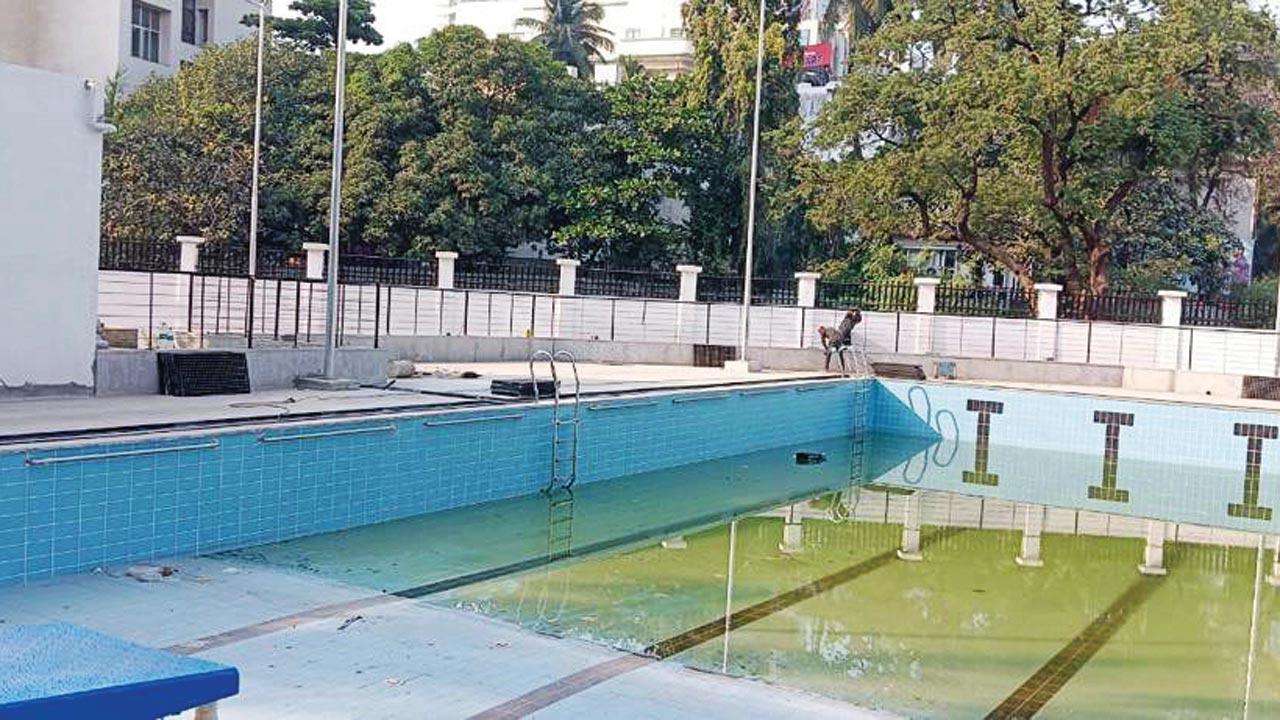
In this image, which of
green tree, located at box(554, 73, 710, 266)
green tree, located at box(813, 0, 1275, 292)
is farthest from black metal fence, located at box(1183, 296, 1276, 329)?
green tree, located at box(554, 73, 710, 266)

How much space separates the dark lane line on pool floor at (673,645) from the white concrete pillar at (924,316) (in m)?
A: 13.3

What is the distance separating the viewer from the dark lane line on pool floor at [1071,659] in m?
6.16

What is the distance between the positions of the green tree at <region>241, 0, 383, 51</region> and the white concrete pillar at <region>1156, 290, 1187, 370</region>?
2620 centimetres

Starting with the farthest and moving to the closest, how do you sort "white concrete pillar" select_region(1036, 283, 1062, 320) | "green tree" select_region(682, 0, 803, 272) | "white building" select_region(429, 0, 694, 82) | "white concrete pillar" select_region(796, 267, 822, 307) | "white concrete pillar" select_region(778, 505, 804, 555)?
1. "white building" select_region(429, 0, 694, 82)
2. "green tree" select_region(682, 0, 803, 272)
3. "white concrete pillar" select_region(796, 267, 822, 307)
4. "white concrete pillar" select_region(1036, 283, 1062, 320)
5. "white concrete pillar" select_region(778, 505, 804, 555)

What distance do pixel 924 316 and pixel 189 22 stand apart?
27.9 m

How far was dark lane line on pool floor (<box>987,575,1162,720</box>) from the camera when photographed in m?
6.16

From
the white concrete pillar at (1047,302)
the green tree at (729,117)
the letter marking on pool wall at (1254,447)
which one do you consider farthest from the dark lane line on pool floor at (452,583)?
the green tree at (729,117)

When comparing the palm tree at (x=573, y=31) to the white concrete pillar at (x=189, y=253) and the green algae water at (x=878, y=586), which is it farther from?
the green algae water at (x=878, y=586)

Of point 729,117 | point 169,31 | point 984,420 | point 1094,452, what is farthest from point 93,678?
point 169,31

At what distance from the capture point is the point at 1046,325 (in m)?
23.5

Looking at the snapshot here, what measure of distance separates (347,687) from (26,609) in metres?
2.22

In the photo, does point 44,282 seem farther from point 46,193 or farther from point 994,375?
point 994,375

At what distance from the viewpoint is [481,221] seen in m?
28.9

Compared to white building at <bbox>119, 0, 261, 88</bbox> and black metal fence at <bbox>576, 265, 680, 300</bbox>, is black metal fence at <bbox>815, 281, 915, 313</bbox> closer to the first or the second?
black metal fence at <bbox>576, 265, 680, 300</bbox>
